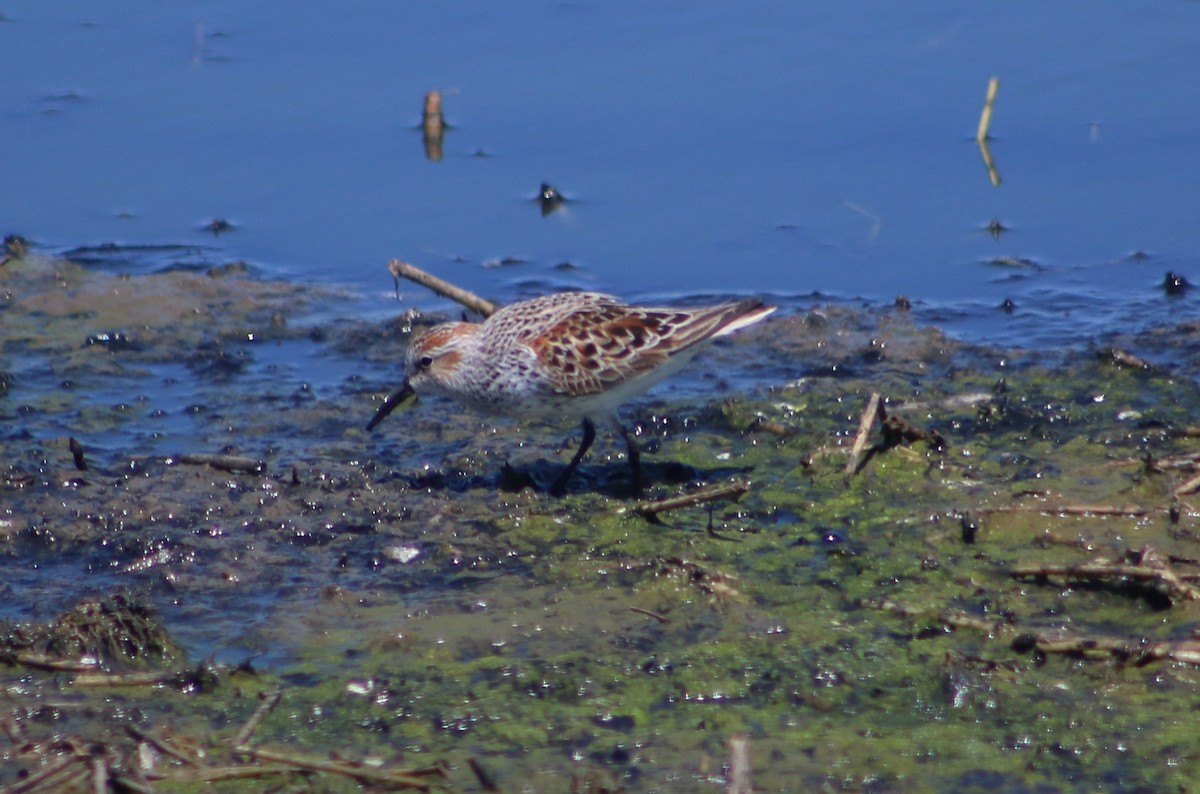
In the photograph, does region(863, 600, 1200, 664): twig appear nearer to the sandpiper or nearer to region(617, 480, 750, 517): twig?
region(617, 480, 750, 517): twig

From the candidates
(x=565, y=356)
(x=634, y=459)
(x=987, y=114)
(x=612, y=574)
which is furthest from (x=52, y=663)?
(x=987, y=114)

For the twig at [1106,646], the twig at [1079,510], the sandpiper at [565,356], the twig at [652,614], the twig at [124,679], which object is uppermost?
the sandpiper at [565,356]

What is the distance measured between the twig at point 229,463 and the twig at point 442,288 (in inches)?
77.1

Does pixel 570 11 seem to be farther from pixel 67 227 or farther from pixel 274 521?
pixel 274 521

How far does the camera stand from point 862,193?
11367 mm

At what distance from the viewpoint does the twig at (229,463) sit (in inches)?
297

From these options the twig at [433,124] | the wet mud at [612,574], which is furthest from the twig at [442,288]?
the twig at [433,124]

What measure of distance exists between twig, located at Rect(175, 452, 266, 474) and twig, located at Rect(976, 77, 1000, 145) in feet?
21.8

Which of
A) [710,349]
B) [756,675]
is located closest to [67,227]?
[710,349]

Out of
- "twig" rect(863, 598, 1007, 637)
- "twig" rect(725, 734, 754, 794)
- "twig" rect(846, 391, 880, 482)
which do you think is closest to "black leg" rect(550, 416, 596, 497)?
"twig" rect(846, 391, 880, 482)

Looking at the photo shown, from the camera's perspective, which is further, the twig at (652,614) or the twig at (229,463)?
the twig at (229,463)

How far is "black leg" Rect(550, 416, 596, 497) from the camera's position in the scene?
7.46 metres

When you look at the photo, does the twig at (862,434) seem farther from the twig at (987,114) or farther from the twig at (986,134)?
the twig at (987,114)

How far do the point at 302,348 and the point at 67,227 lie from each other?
9.54 feet
